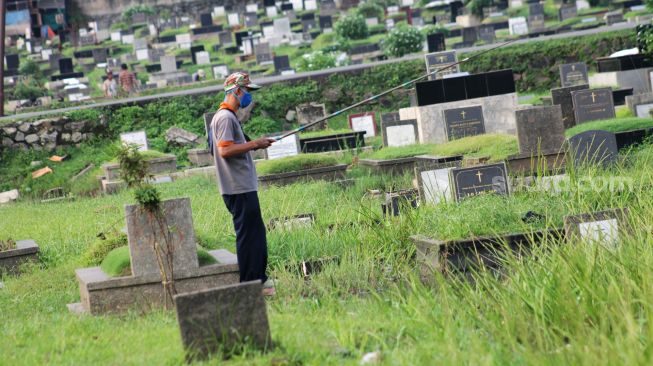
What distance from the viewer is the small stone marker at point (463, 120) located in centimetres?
1842

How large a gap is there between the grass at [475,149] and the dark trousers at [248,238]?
6109 millimetres

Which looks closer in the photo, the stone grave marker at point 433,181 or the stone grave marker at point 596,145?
the stone grave marker at point 433,181

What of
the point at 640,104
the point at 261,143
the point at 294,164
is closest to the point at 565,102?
the point at 640,104

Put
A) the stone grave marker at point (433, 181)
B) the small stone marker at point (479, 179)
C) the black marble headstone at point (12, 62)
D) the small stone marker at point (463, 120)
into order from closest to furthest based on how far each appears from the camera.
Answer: the small stone marker at point (479, 179), the stone grave marker at point (433, 181), the small stone marker at point (463, 120), the black marble headstone at point (12, 62)

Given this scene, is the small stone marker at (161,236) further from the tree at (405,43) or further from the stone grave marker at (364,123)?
the tree at (405,43)

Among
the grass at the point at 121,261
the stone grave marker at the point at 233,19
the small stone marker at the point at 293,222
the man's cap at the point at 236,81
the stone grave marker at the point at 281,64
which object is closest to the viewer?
the grass at the point at 121,261

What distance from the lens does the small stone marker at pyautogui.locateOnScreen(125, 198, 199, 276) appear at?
27.8ft

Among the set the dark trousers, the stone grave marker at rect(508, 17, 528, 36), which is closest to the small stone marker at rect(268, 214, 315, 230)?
the dark trousers

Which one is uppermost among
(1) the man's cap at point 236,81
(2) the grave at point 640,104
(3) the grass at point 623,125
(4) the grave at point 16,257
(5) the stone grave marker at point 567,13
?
(1) the man's cap at point 236,81

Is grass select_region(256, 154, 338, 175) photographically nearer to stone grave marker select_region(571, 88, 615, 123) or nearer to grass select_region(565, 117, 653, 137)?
grass select_region(565, 117, 653, 137)

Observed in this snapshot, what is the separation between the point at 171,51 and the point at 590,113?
29951 mm

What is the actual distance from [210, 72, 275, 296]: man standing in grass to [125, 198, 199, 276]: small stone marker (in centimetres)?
35

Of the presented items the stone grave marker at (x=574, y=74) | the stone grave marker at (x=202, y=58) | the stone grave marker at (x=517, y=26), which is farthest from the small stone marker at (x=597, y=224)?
the stone grave marker at (x=202, y=58)

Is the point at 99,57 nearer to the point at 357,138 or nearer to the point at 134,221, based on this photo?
the point at 357,138
